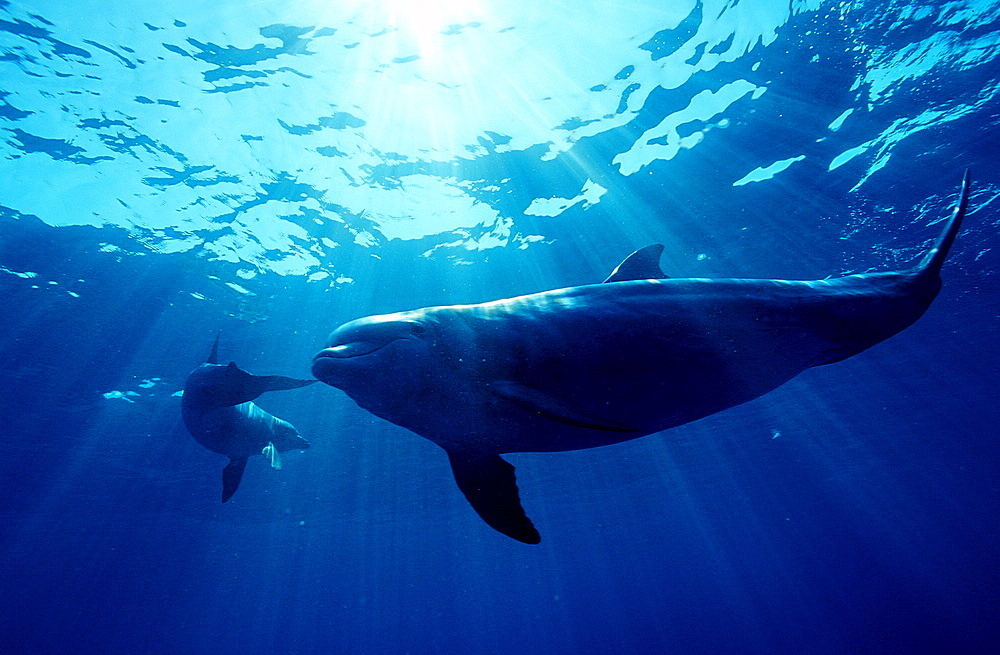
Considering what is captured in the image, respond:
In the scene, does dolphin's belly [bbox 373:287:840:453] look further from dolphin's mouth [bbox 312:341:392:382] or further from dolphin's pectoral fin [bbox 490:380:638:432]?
dolphin's mouth [bbox 312:341:392:382]

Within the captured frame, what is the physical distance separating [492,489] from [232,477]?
715 centimetres

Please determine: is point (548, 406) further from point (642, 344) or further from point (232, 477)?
point (232, 477)

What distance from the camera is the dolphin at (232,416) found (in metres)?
5.68

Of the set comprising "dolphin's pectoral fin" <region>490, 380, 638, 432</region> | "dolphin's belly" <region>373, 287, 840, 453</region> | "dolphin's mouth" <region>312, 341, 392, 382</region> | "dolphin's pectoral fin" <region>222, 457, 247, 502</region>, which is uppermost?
"dolphin's pectoral fin" <region>222, 457, 247, 502</region>

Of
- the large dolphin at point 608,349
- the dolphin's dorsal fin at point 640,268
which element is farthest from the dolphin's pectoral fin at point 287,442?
the dolphin's dorsal fin at point 640,268

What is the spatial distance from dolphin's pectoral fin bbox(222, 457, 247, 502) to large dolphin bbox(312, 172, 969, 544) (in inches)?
273

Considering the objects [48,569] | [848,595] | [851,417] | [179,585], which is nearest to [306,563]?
[179,585]

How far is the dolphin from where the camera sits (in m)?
5.68

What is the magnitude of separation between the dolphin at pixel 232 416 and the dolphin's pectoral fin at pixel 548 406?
103 inches

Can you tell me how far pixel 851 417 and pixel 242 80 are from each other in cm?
3183

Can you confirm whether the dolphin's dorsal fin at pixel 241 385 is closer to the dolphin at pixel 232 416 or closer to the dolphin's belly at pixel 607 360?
the dolphin at pixel 232 416

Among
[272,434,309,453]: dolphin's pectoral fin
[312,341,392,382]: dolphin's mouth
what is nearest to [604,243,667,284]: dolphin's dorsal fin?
[312,341,392,382]: dolphin's mouth

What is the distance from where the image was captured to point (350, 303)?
1516 cm

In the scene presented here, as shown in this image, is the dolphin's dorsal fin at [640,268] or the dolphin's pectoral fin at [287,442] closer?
the dolphin's dorsal fin at [640,268]
